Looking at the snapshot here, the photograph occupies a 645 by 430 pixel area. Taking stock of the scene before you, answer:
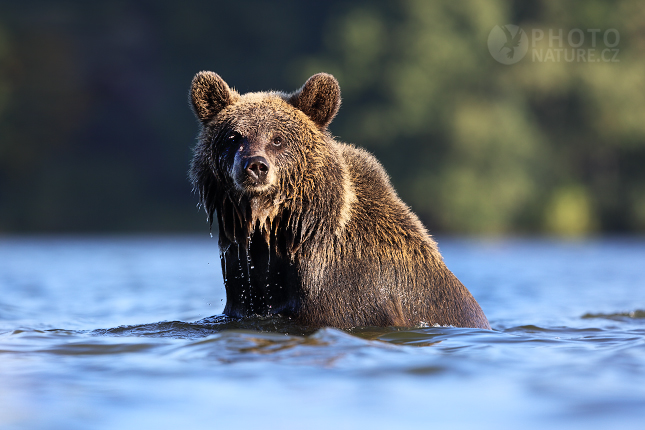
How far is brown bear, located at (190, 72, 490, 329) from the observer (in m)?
6.13

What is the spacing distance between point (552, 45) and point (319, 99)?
2910 cm

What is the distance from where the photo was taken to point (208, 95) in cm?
650

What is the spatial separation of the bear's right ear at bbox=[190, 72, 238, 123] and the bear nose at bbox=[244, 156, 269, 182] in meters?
0.91

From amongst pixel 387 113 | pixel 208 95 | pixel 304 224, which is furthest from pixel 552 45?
pixel 304 224

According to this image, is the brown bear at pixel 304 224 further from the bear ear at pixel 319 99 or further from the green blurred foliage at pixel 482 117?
the green blurred foliage at pixel 482 117

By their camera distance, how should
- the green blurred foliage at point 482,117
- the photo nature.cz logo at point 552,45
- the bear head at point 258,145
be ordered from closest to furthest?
the bear head at point 258,145, the green blurred foliage at point 482,117, the photo nature.cz logo at point 552,45

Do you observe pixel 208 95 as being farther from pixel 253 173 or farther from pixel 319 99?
pixel 253 173

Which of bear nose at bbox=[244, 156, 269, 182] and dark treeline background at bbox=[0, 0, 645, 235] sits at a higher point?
dark treeline background at bbox=[0, 0, 645, 235]

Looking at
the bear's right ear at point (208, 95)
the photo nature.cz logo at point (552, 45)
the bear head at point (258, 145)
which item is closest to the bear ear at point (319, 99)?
the bear head at point (258, 145)

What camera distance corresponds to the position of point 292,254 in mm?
6211

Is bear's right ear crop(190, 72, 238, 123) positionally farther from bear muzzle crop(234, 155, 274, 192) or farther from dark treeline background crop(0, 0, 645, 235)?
dark treeline background crop(0, 0, 645, 235)

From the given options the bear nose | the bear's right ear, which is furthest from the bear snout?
the bear's right ear

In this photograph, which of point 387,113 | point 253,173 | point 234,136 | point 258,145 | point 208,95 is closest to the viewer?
point 253,173

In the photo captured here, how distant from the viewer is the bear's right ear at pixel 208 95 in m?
6.44
